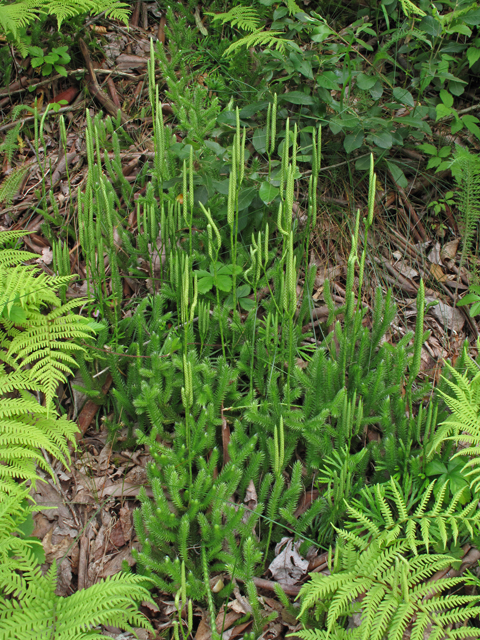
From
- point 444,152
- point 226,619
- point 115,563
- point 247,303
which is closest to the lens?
point 226,619

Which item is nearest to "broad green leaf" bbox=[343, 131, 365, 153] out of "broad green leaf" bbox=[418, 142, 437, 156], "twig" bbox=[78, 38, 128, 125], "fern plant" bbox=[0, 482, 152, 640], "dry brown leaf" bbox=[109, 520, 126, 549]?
"broad green leaf" bbox=[418, 142, 437, 156]

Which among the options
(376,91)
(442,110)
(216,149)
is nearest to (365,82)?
(376,91)

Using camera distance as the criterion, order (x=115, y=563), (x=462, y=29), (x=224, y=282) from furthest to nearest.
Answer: (x=462, y=29), (x=224, y=282), (x=115, y=563)

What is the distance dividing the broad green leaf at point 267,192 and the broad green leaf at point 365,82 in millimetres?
1019

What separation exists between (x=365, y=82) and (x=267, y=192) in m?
1.12

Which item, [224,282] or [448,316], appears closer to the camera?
[224,282]

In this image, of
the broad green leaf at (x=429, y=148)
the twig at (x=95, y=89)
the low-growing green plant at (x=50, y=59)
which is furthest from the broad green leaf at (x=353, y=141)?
the low-growing green plant at (x=50, y=59)

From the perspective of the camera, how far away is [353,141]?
9.88 feet

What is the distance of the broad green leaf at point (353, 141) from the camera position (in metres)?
2.99

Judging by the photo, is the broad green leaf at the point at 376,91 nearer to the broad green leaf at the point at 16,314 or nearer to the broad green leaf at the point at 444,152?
the broad green leaf at the point at 444,152

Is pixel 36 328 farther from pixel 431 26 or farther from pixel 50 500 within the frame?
pixel 431 26

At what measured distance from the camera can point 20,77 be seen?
156 inches

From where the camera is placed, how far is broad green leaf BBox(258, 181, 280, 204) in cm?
253

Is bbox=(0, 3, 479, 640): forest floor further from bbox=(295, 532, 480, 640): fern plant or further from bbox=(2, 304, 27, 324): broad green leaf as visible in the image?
bbox=(2, 304, 27, 324): broad green leaf
